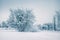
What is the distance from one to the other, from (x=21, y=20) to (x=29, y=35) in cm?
31

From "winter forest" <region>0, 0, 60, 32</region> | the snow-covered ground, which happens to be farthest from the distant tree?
the snow-covered ground

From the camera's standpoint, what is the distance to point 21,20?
1.83m

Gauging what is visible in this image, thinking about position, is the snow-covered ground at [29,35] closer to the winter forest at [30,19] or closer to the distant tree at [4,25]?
the winter forest at [30,19]

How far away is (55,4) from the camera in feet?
6.03

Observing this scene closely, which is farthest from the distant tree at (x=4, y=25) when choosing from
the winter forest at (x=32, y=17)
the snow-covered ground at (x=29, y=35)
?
the snow-covered ground at (x=29, y=35)

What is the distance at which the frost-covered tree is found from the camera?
1.82 meters

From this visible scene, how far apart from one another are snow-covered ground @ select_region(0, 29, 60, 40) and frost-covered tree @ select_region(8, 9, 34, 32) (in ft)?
0.34

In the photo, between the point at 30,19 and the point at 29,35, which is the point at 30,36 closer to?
the point at 29,35

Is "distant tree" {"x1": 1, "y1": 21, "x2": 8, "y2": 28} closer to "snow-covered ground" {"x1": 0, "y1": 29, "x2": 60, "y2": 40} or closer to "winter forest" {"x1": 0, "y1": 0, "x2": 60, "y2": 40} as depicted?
"winter forest" {"x1": 0, "y1": 0, "x2": 60, "y2": 40}

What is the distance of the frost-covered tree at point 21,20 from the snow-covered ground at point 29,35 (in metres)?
0.10

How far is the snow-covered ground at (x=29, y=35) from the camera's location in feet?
5.75

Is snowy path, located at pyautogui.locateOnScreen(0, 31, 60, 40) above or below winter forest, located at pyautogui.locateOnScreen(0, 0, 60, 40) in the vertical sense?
below

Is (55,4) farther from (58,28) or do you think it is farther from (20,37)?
(20,37)

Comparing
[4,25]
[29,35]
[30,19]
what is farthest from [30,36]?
[4,25]
